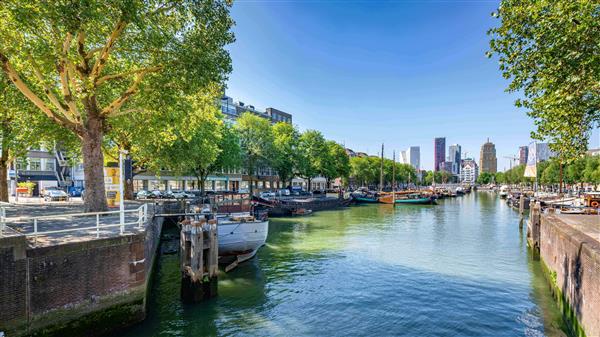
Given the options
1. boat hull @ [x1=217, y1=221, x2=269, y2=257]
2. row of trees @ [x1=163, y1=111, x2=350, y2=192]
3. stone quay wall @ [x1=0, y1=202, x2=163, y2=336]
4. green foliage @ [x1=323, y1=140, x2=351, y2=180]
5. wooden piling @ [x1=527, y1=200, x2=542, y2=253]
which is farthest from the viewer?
green foliage @ [x1=323, y1=140, x2=351, y2=180]

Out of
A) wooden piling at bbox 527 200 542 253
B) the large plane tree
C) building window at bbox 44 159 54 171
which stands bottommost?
wooden piling at bbox 527 200 542 253

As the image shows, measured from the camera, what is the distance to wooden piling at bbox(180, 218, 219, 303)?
40.6 ft

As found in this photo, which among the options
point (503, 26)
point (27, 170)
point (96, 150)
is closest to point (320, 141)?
point (27, 170)

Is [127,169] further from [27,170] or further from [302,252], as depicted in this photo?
[27,170]

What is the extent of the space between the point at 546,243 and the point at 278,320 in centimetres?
1514

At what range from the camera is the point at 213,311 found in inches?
456

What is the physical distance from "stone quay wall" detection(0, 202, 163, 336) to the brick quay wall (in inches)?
505

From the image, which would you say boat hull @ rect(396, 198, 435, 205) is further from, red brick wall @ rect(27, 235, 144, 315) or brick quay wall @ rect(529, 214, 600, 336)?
red brick wall @ rect(27, 235, 144, 315)

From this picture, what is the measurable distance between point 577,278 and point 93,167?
780 inches

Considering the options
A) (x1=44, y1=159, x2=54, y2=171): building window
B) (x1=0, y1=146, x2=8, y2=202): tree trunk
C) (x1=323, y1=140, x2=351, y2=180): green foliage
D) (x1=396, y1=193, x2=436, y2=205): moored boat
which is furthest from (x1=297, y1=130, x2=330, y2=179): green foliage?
(x1=0, y1=146, x2=8, y2=202): tree trunk

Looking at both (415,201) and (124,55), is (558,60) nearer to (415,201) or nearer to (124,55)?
(124,55)

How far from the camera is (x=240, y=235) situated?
1731cm

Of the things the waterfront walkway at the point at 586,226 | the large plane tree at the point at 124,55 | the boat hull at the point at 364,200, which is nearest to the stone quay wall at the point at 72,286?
the large plane tree at the point at 124,55

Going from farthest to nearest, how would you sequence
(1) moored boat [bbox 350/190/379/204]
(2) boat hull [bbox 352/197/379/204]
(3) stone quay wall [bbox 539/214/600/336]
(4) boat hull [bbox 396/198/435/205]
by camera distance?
1. (1) moored boat [bbox 350/190/379/204]
2. (2) boat hull [bbox 352/197/379/204]
3. (4) boat hull [bbox 396/198/435/205]
4. (3) stone quay wall [bbox 539/214/600/336]
